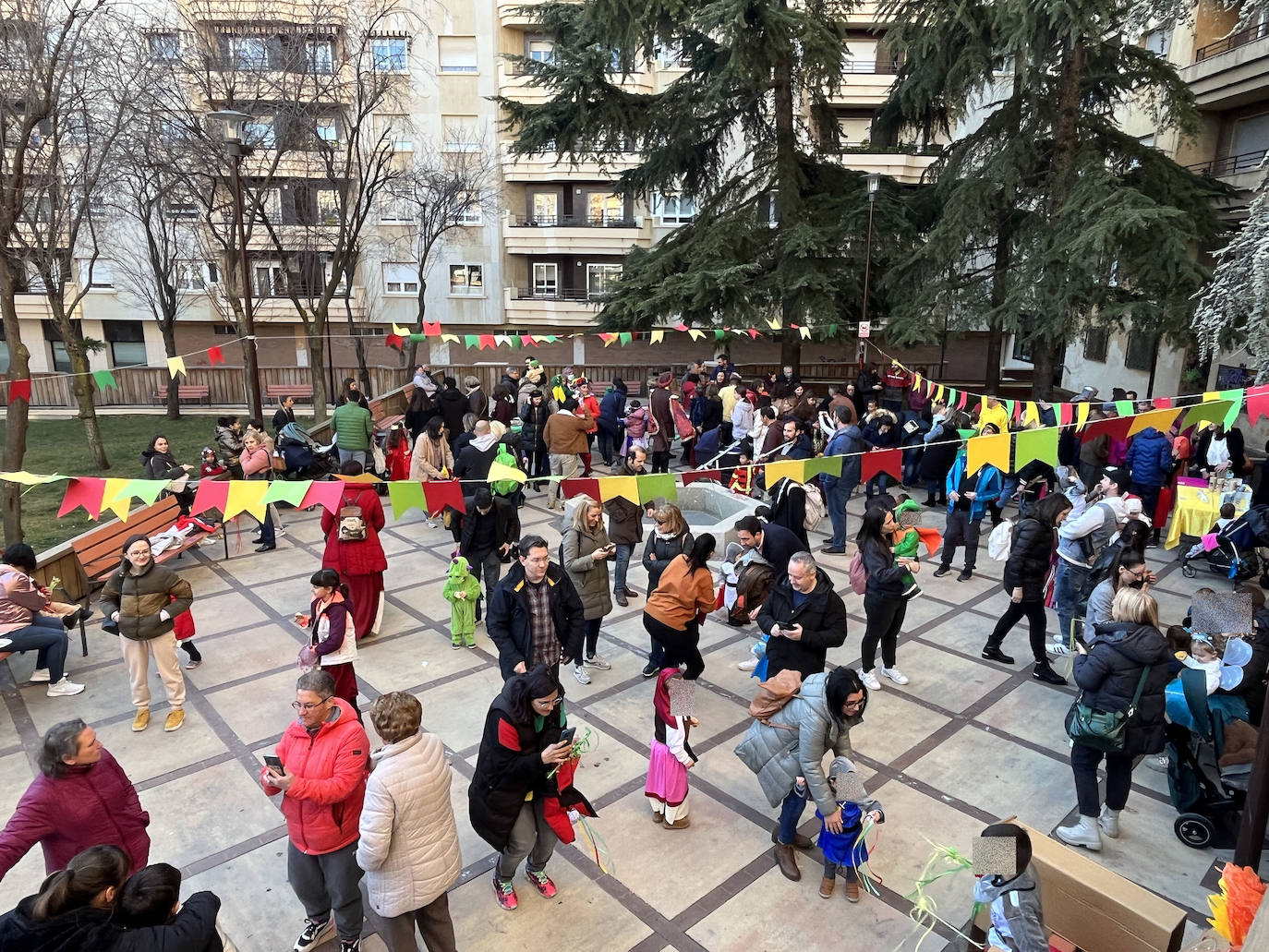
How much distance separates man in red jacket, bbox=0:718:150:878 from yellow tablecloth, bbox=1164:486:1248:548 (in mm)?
11683

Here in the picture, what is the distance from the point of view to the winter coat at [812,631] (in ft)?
18.6

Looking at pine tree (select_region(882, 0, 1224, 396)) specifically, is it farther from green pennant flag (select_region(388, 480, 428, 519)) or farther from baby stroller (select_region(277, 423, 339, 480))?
green pennant flag (select_region(388, 480, 428, 519))

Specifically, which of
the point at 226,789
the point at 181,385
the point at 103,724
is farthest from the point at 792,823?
the point at 181,385

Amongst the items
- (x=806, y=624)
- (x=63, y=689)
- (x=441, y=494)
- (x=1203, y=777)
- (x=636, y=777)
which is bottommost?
(x=636, y=777)

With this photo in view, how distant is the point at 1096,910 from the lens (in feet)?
13.0

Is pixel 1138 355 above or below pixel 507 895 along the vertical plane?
above

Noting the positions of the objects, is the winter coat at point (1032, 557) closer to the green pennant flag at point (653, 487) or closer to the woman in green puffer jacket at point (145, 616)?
the green pennant flag at point (653, 487)

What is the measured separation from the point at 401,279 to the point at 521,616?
2873 centimetres

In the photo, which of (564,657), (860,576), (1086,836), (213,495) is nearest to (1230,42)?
(860,576)

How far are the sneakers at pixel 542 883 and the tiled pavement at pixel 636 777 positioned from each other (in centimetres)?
8

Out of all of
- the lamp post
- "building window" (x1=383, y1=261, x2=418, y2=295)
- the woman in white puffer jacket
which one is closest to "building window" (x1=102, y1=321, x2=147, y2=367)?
"building window" (x1=383, y1=261, x2=418, y2=295)

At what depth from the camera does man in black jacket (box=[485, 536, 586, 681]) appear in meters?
5.72

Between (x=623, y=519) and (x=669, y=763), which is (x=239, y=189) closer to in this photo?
(x=623, y=519)


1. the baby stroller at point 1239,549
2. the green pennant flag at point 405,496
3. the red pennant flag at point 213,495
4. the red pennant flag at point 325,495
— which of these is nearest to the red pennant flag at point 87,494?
the red pennant flag at point 213,495
